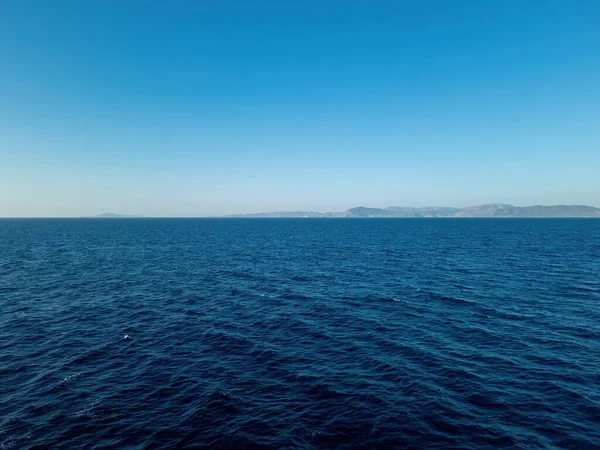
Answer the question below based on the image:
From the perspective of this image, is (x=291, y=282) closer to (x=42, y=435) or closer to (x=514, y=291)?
(x=514, y=291)

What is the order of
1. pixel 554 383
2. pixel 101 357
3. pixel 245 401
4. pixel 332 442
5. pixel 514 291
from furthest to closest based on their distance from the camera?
1. pixel 514 291
2. pixel 101 357
3. pixel 554 383
4. pixel 245 401
5. pixel 332 442

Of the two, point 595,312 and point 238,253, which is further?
point 238,253

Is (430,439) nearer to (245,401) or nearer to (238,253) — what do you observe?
(245,401)

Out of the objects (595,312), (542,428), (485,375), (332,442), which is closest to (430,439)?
(332,442)

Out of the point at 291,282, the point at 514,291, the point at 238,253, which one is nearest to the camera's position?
the point at 514,291

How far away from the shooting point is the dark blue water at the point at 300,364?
75.0ft

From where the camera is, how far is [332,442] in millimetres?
21703

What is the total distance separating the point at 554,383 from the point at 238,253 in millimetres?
98264

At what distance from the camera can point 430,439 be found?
2212cm

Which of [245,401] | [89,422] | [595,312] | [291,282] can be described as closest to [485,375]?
[245,401]

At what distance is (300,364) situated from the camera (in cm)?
3275

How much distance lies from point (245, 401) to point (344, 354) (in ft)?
42.0

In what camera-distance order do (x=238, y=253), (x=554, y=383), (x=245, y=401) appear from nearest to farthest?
(x=245, y=401) < (x=554, y=383) < (x=238, y=253)

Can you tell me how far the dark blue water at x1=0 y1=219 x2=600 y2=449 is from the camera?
22875mm
